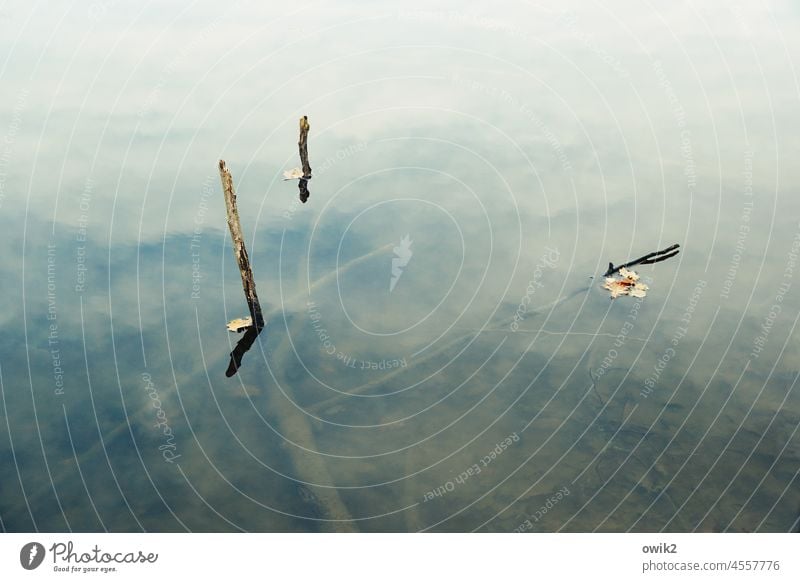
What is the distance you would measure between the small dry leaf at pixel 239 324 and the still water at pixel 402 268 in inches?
8.0

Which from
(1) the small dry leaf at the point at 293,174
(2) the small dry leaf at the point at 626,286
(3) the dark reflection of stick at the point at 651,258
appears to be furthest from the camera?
(1) the small dry leaf at the point at 293,174

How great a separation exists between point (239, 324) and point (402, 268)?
2285mm

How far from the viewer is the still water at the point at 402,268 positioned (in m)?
9.34

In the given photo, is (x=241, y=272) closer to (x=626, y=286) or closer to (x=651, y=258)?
(x=626, y=286)

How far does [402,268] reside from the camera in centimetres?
1196

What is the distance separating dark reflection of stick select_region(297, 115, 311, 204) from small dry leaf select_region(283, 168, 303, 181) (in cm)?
7

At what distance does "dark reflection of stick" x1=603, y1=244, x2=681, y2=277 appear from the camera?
1183 centimetres

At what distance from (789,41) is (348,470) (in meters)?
10.6
